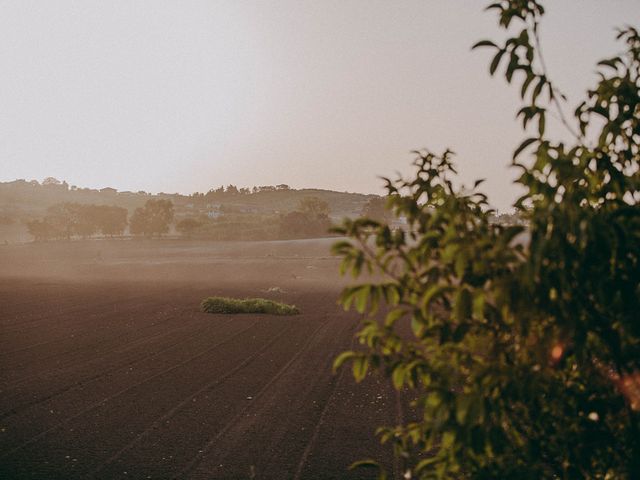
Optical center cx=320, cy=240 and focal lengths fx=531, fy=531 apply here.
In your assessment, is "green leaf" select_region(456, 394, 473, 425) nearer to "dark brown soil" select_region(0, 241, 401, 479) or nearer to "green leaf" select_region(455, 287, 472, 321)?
"green leaf" select_region(455, 287, 472, 321)

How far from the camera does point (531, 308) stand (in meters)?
2.51

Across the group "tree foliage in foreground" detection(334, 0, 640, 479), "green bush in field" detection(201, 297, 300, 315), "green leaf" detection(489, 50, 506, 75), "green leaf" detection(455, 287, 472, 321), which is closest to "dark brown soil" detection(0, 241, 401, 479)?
"green bush in field" detection(201, 297, 300, 315)

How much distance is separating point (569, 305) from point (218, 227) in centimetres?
13220

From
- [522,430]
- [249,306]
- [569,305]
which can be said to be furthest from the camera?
[249,306]

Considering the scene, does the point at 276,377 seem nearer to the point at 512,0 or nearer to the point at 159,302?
the point at 512,0

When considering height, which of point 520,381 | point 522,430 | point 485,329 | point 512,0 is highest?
point 512,0

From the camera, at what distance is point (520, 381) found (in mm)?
2736

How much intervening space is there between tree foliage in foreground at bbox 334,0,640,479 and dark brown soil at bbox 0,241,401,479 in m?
Answer: 6.66

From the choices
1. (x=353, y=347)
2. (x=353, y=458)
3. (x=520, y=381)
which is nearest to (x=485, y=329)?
(x=520, y=381)

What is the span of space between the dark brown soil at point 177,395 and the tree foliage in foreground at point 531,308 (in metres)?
6.66

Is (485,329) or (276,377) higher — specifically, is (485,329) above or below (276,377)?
above

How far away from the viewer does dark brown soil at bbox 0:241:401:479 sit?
9727 mm

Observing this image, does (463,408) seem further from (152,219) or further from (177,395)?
(152,219)

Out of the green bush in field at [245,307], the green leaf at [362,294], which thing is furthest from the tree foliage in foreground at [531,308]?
the green bush in field at [245,307]
